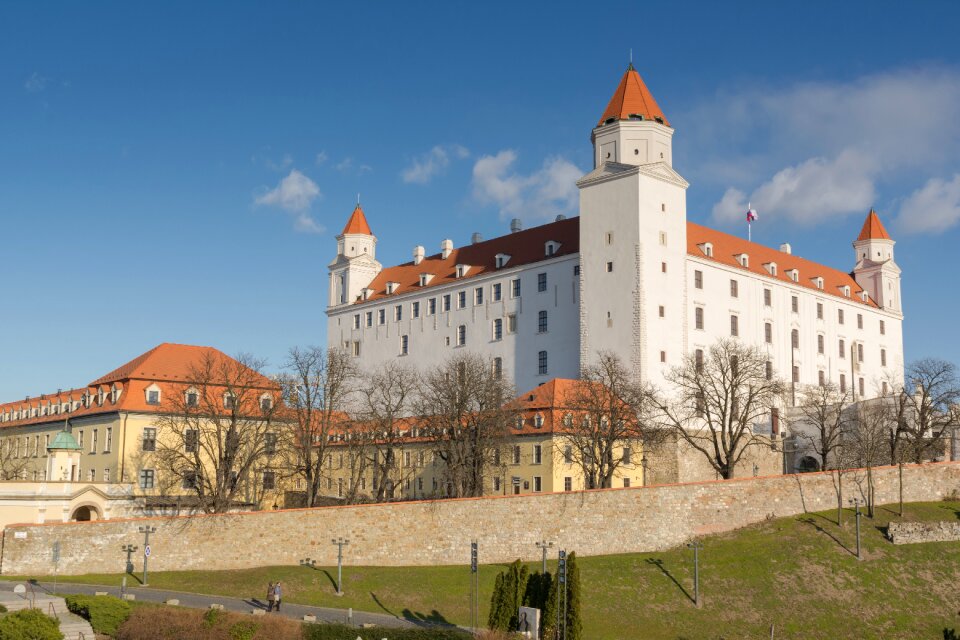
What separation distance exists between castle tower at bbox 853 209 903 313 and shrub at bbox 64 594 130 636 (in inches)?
3182

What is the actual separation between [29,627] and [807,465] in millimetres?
61829

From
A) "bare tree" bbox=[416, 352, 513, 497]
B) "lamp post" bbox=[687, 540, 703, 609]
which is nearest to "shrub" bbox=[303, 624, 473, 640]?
"lamp post" bbox=[687, 540, 703, 609]

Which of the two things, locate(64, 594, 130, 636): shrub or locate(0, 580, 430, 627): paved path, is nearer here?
locate(64, 594, 130, 636): shrub

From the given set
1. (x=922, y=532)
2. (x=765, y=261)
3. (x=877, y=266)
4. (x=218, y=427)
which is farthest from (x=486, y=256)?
(x=922, y=532)

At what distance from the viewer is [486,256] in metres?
91.9

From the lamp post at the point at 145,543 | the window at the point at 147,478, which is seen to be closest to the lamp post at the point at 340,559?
the lamp post at the point at 145,543

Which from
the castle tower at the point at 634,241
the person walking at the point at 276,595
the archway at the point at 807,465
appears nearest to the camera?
the person walking at the point at 276,595

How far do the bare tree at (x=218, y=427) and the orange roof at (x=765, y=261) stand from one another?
3280cm

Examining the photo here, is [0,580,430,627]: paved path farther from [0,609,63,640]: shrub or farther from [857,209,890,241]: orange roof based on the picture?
[857,209,890,241]: orange roof

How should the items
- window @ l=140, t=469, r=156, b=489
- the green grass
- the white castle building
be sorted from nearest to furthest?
the green grass < window @ l=140, t=469, r=156, b=489 < the white castle building

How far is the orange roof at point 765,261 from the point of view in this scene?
85500mm

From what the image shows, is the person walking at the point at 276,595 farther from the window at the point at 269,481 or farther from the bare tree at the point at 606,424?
the window at the point at 269,481

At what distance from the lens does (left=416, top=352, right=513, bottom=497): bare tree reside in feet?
215

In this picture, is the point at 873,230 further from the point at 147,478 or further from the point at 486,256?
the point at 147,478
